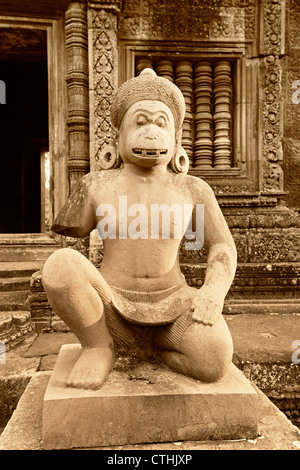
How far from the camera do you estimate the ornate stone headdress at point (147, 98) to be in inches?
75.9

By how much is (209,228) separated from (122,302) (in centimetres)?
59

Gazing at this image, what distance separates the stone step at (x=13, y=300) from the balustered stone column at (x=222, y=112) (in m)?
2.80

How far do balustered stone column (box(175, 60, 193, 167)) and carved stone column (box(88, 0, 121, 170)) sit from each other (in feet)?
2.75

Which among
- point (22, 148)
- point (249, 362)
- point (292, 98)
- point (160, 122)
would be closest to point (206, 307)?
point (160, 122)

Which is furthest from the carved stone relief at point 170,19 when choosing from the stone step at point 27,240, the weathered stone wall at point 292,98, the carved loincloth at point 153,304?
the carved loincloth at point 153,304

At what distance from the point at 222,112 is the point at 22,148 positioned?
22.0 feet

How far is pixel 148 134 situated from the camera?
184cm

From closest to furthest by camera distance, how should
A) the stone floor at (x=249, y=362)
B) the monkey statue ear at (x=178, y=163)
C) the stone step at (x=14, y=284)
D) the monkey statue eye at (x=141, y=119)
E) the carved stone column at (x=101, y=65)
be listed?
1. the monkey statue eye at (x=141, y=119)
2. the monkey statue ear at (x=178, y=163)
3. the stone floor at (x=249, y=362)
4. the stone step at (x=14, y=284)
5. the carved stone column at (x=101, y=65)

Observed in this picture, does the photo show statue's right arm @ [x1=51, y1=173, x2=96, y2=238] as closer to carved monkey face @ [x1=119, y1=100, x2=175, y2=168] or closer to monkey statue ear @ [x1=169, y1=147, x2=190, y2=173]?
carved monkey face @ [x1=119, y1=100, x2=175, y2=168]

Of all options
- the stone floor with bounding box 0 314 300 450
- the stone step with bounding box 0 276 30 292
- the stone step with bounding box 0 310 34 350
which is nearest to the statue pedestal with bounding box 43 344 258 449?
the stone floor with bounding box 0 314 300 450

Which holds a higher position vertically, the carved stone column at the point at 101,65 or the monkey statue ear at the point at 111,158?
the carved stone column at the point at 101,65

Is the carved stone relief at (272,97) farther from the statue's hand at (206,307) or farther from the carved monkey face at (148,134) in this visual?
the statue's hand at (206,307)

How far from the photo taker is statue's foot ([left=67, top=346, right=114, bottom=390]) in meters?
1.62
